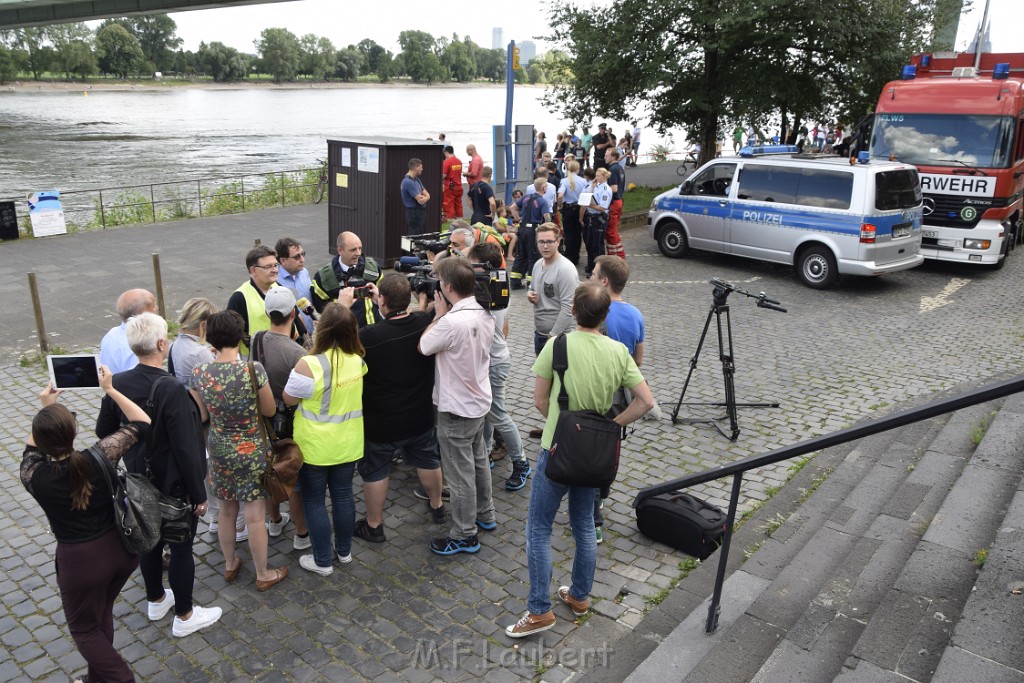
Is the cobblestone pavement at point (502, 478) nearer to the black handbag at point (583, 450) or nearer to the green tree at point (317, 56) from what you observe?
the black handbag at point (583, 450)

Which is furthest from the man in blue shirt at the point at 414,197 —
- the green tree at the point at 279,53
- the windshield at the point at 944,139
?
the green tree at the point at 279,53

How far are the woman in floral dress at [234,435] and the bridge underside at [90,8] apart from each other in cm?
4058

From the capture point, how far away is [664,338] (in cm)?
1000

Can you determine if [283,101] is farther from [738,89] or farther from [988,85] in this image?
[988,85]

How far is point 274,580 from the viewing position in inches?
186

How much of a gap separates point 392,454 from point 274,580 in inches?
40.3

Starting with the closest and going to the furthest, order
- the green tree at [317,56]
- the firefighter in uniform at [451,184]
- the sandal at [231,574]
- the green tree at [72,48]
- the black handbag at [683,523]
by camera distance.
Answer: the sandal at [231,574] → the black handbag at [683,523] → the firefighter in uniform at [451,184] → the green tree at [72,48] → the green tree at [317,56]

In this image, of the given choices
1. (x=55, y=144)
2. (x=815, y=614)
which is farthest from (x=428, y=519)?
(x=55, y=144)

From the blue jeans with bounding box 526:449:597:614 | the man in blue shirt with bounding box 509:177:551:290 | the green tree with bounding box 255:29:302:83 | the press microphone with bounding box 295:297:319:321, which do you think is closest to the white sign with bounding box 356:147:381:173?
the man in blue shirt with bounding box 509:177:551:290

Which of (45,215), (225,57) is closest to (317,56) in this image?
(225,57)

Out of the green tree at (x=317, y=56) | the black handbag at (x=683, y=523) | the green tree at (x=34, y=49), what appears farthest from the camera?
the green tree at (x=317, y=56)

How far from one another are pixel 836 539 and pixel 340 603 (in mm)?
3051

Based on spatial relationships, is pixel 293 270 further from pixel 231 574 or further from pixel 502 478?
pixel 231 574

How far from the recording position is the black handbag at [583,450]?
3.89 metres
